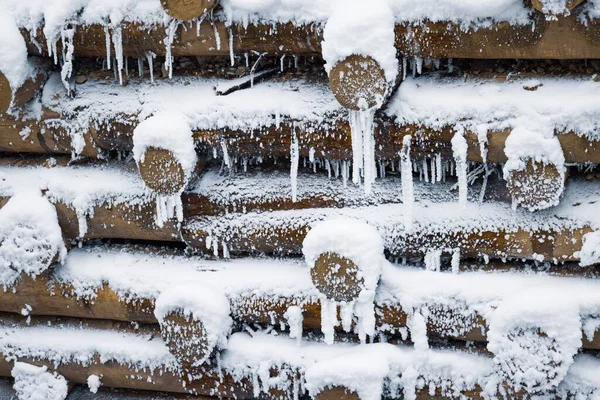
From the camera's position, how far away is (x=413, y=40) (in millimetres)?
3139

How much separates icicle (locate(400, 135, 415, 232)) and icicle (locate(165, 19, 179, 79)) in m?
1.23

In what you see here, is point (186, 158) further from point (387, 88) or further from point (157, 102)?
point (387, 88)

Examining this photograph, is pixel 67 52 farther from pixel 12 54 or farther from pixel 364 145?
pixel 364 145

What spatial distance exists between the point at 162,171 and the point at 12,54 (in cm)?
99

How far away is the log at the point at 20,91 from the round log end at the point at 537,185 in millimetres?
2476

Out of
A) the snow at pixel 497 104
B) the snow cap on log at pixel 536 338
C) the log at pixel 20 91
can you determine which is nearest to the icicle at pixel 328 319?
→ the snow cap on log at pixel 536 338

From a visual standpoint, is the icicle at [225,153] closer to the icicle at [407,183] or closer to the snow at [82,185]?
the snow at [82,185]

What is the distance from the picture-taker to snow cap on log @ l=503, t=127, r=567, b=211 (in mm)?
2986

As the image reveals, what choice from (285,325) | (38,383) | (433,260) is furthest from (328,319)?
(38,383)

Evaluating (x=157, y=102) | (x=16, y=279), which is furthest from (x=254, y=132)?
(x=16, y=279)

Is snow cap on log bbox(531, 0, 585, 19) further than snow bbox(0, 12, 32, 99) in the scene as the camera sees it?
No

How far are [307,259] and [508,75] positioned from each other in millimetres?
1246

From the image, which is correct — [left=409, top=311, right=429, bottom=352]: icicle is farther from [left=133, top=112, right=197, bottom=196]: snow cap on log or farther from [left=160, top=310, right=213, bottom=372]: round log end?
[left=133, top=112, right=197, bottom=196]: snow cap on log

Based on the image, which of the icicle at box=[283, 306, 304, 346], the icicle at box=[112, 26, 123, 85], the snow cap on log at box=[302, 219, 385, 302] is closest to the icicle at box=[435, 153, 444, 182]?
the snow cap on log at box=[302, 219, 385, 302]
